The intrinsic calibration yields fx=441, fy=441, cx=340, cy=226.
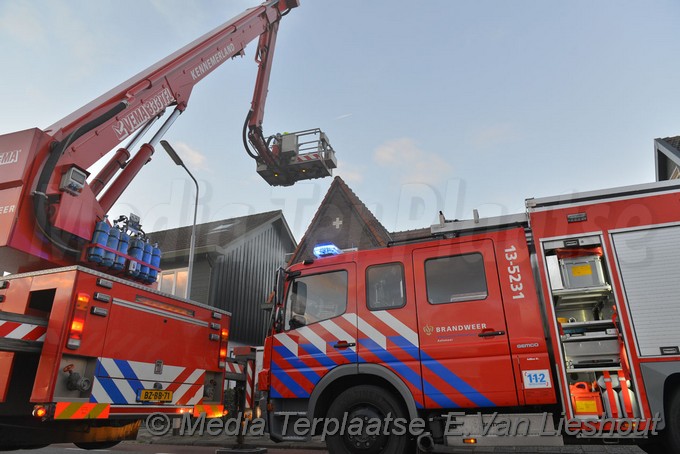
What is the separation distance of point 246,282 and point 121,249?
13409 millimetres

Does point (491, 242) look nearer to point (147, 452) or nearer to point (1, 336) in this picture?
point (1, 336)

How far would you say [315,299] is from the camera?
21.0ft

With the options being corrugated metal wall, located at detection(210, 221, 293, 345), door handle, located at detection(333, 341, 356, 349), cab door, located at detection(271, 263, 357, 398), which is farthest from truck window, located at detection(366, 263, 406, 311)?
corrugated metal wall, located at detection(210, 221, 293, 345)

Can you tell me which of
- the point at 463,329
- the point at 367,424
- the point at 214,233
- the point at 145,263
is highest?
the point at 214,233

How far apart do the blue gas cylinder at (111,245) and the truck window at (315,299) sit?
263 centimetres

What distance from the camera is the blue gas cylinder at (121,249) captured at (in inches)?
259

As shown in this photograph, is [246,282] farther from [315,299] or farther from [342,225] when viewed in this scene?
[315,299]

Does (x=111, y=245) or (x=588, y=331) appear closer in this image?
(x=588, y=331)

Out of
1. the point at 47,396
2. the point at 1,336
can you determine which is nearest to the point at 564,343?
the point at 47,396

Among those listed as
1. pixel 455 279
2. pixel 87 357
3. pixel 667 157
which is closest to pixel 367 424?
pixel 455 279

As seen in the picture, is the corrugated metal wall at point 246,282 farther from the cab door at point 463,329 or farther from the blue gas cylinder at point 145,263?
the cab door at point 463,329

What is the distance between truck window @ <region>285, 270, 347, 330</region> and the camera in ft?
20.4

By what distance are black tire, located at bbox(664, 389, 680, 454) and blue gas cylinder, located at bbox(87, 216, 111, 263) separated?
7180 millimetres

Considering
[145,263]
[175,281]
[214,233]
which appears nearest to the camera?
[145,263]
